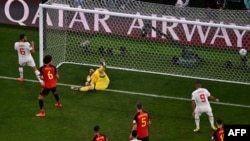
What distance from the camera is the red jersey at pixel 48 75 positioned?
17891mm

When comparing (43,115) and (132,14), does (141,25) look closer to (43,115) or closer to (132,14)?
(132,14)

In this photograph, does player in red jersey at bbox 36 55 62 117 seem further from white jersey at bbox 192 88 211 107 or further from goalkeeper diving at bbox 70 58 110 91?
white jersey at bbox 192 88 211 107

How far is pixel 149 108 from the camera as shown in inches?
755

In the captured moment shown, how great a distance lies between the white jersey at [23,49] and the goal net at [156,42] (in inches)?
50.3

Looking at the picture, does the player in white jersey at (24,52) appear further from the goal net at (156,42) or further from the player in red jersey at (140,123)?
the player in red jersey at (140,123)

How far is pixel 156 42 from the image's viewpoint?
22.5 meters

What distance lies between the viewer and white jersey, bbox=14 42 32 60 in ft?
66.4

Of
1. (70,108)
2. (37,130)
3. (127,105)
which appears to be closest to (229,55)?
(127,105)

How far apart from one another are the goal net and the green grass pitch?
0.52 meters

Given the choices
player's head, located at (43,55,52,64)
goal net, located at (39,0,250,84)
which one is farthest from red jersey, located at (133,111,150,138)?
goal net, located at (39,0,250,84)

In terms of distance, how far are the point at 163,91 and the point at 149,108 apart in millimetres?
1593

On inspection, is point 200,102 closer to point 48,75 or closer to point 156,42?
point 48,75

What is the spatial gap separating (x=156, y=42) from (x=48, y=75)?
Answer: 5860mm

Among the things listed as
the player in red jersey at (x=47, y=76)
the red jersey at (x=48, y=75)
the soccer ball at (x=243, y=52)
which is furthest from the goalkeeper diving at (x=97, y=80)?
the soccer ball at (x=243, y=52)
